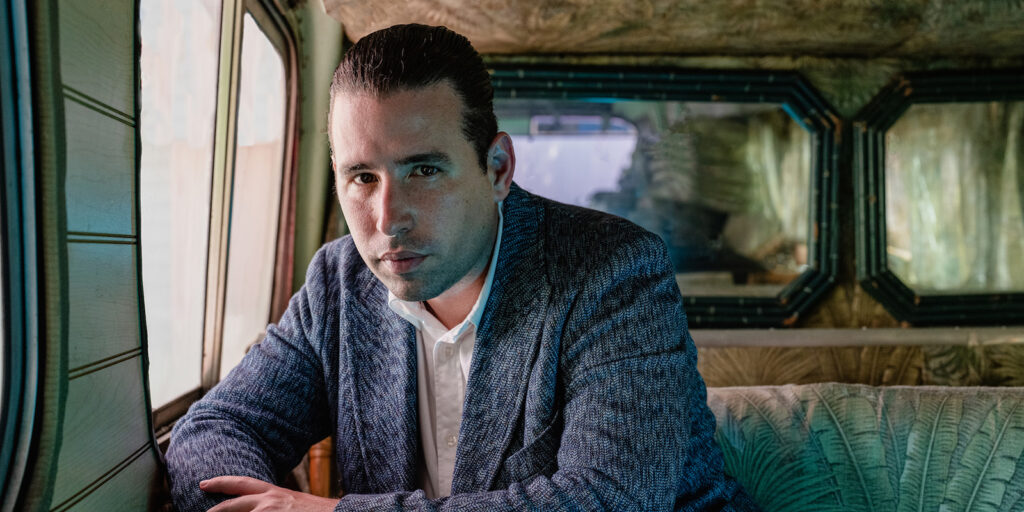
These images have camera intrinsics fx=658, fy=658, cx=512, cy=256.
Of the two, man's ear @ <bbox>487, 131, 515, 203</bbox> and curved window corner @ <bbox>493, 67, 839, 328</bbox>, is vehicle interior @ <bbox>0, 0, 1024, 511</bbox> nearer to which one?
curved window corner @ <bbox>493, 67, 839, 328</bbox>

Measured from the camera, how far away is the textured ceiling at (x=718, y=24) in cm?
244

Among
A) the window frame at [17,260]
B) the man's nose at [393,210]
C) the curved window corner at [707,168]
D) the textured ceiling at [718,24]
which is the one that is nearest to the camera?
the window frame at [17,260]

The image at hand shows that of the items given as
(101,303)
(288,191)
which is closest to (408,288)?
(101,303)

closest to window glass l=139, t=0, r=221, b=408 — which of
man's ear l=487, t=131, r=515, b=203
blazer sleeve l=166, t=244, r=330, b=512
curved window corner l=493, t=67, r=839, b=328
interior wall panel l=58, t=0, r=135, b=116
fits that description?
interior wall panel l=58, t=0, r=135, b=116

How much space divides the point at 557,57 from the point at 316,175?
1.19 meters

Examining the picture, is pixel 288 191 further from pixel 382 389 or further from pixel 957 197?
pixel 957 197

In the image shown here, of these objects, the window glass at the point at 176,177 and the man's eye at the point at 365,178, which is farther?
the window glass at the point at 176,177

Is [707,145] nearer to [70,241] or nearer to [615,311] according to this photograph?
[615,311]

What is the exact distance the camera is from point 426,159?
4.43ft

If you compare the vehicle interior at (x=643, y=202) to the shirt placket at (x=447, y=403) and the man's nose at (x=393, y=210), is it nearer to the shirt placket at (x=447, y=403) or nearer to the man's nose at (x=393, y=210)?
the man's nose at (x=393, y=210)

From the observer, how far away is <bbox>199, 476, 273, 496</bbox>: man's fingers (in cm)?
130

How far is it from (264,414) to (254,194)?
3.90 ft

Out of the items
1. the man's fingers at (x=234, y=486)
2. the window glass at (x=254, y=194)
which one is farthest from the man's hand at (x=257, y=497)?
the window glass at (x=254, y=194)

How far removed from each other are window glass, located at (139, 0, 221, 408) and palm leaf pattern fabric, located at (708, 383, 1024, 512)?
1.65 meters
